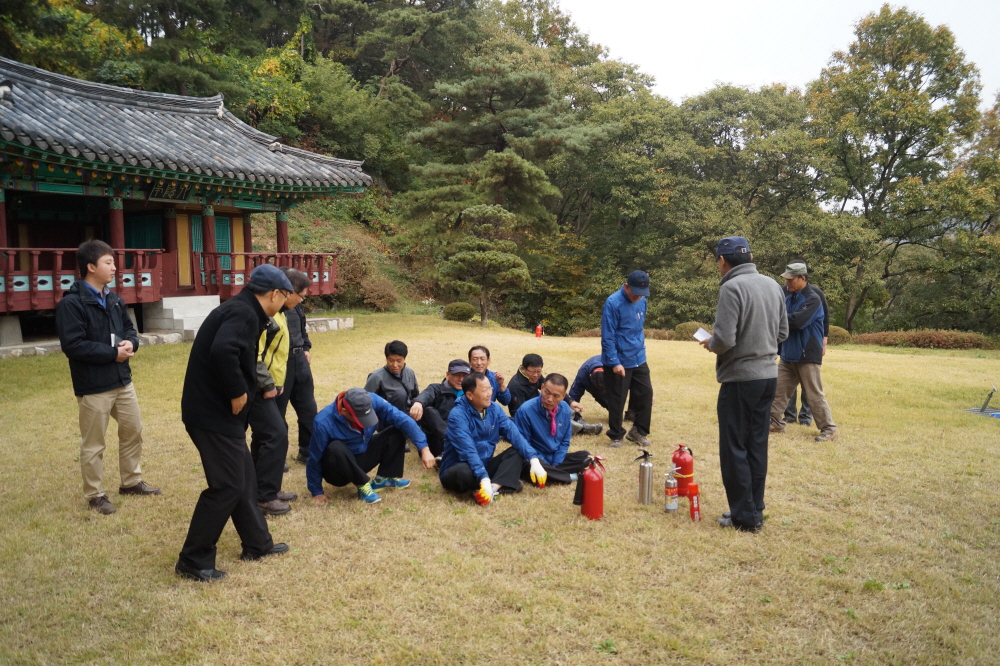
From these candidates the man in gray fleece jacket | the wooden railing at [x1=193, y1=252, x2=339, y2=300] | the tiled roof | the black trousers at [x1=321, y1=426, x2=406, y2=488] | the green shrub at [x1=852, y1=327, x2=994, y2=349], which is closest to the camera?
the man in gray fleece jacket

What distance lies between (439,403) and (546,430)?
1.34 m

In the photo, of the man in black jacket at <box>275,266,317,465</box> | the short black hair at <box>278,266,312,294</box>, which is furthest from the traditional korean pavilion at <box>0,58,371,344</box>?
the short black hair at <box>278,266,312,294</box>

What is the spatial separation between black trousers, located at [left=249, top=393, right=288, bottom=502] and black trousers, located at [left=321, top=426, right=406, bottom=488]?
1.28ft

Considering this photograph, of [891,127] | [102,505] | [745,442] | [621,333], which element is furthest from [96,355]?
[891,127]

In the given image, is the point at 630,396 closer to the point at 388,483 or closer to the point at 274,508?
the point at 388,483

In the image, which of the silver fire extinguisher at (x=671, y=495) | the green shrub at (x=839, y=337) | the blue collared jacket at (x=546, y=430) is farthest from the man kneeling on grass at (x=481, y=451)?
the green shrub at (x=839, y=337)

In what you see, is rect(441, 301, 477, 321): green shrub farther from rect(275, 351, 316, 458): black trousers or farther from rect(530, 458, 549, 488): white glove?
rect(530, 458, 549, 488): white glove

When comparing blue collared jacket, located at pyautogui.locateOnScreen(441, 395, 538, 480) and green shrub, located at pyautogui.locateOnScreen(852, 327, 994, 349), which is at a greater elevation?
blue collared jacket, located at pyautogui.locateOnScreen(441, 395, 538, 480)

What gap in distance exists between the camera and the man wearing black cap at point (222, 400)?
12.6ft

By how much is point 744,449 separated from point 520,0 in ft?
122

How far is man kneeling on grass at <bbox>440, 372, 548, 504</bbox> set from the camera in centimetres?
546

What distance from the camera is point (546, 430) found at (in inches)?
238

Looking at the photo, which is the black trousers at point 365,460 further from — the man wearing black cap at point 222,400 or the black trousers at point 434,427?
the man wearing black cap at point 222,400

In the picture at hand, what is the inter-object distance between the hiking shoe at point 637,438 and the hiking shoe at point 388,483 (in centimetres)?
275
